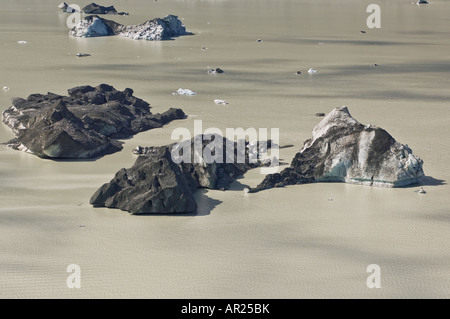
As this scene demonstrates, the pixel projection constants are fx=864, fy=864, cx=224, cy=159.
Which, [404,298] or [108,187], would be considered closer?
[404,298]

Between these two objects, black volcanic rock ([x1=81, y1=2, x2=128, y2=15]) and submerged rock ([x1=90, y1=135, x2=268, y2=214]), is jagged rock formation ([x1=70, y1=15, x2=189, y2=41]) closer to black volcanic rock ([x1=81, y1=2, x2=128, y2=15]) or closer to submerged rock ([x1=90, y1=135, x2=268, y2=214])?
black volcanic rock ([x1=81, y1=2, x2=128, y2=15])

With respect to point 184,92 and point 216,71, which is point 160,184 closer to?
point 184,92

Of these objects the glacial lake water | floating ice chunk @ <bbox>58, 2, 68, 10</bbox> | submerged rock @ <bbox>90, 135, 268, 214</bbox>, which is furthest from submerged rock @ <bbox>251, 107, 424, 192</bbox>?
floating ice chunk @ <bbox>58, 2, 68, 10</bbox>

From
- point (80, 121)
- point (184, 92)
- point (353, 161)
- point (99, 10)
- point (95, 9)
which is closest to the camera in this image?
point (353, 161)

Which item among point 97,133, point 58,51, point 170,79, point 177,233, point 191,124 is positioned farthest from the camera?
point 58,51

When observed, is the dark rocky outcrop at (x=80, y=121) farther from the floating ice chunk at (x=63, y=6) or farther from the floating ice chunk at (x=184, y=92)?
the floating ice chunk at (x=63, y=6)

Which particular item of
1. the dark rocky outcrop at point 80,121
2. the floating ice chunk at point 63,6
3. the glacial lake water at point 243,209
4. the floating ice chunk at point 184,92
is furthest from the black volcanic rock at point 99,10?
the dark rocky outcrop at point 80,121

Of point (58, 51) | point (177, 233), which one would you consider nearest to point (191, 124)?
point (177, 233)

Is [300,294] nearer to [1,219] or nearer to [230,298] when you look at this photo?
[230,298]

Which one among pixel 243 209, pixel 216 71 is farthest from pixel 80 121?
pixel 216 71
